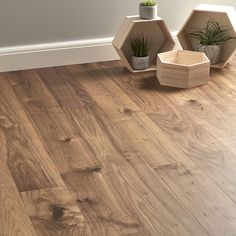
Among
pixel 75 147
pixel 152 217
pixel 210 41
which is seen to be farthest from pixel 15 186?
pixel 210 41

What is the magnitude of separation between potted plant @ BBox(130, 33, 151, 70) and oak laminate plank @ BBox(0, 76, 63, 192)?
2.03ft

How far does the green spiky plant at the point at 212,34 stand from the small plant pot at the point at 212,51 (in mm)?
28

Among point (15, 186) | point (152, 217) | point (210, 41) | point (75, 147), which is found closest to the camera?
point (152, 217)

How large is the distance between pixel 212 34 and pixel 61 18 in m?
0.71

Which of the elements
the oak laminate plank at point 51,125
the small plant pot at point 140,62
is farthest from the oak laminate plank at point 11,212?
the small plant pot at point 140,62

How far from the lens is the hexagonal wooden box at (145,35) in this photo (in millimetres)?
2773

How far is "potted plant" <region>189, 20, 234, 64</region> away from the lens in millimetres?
2824

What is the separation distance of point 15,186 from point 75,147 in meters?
0.32

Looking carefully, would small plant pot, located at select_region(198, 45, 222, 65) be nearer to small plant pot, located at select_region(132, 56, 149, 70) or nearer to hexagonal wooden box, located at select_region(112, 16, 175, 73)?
hexagonal wooden box, located at select_region(112, 16, 175, 73)

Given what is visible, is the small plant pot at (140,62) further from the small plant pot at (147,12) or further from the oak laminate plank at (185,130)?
the small plant pot at (147,12)

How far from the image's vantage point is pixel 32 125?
2293 millimetres

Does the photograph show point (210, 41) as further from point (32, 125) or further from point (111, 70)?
point (32, 125)

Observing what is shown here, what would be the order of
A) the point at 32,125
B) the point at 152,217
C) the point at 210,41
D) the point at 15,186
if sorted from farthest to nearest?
the point at 210,41
the point at 32,125
the point at 15,186
the point at 152,217

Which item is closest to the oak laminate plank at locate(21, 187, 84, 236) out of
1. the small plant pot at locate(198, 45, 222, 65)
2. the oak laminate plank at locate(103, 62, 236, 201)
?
the oak laminate plank at locate(103, 62, 236, 201)
